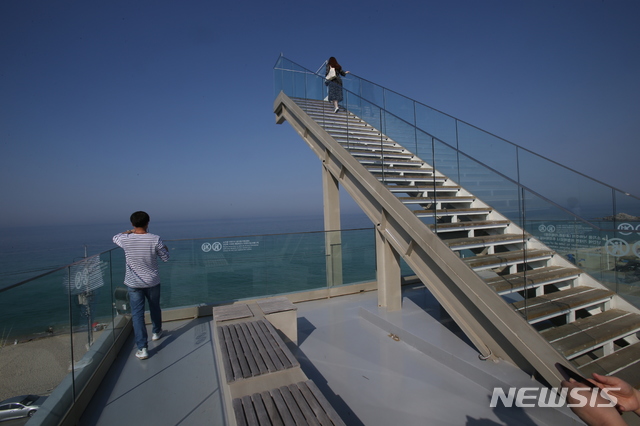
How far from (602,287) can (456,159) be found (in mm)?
2788

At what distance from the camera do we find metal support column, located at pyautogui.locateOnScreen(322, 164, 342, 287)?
8.08 m

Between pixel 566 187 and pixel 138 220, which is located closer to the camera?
pixel 138 220

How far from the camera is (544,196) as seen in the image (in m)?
5.78

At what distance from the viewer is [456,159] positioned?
6.15 m

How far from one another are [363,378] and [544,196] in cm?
420

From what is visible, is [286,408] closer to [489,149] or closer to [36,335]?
[36,335]

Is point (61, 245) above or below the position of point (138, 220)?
below

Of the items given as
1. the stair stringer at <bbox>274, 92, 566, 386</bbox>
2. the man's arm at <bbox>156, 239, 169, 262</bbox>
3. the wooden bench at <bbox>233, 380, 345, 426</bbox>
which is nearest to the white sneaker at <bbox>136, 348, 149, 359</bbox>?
the man's arm at <bbox>156, 239, 169, 262</bbox>

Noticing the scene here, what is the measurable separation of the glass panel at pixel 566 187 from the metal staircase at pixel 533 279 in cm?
88

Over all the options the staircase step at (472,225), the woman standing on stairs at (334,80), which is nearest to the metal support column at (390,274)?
the staircase step at (472,225)

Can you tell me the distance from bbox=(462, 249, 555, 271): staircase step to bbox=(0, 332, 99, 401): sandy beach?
4.43 m

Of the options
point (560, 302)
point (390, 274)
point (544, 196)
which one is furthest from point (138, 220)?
point (544, 196)

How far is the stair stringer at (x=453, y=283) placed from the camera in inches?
145

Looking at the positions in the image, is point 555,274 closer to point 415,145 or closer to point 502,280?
point 502,280
